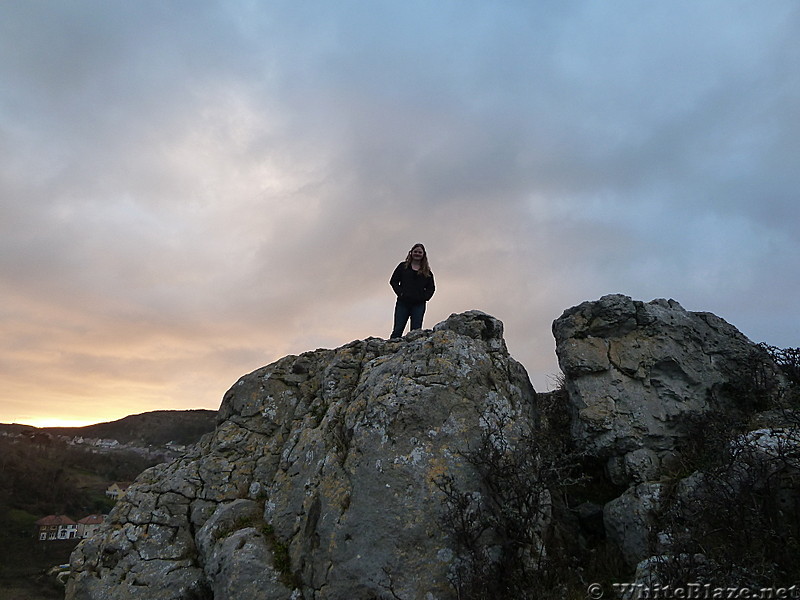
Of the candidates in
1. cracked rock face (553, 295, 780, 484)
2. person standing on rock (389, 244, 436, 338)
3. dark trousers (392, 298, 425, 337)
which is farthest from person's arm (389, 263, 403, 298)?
cracked rock face (553, 295, 780, 484)

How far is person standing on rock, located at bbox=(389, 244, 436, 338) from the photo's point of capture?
544 inches

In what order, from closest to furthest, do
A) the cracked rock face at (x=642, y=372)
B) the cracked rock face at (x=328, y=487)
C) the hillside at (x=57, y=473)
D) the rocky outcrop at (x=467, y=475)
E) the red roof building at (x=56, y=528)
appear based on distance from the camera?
the rocky outcrop at (x=467, y=475)
the cracked rock face at (x=328, y=487)
the cracked rock face at (x=642, y=372)
the hillside at (x=57, y=473)
the red roof building at (x=56, y=528)

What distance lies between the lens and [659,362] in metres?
9.94

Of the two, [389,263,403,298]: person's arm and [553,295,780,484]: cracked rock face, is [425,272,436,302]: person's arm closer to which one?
[389,263,403,298]: person's arm

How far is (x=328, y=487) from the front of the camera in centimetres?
802

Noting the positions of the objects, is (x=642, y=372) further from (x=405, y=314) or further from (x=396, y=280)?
(x=396, y=280)

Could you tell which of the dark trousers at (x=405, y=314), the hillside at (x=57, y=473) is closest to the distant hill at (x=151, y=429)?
the hillside at (x=57, y=473)

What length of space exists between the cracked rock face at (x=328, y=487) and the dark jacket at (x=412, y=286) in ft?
7.97

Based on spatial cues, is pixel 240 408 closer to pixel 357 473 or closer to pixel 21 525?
pixel 357 473

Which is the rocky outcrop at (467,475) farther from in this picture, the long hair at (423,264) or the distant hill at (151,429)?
the distant hill at (151,429)

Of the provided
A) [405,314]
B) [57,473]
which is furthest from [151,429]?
[405,314]

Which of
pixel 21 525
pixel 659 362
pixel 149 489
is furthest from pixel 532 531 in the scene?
pixel 21 525

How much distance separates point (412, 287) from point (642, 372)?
20.7 feet

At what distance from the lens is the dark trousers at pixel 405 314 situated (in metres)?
13.9
